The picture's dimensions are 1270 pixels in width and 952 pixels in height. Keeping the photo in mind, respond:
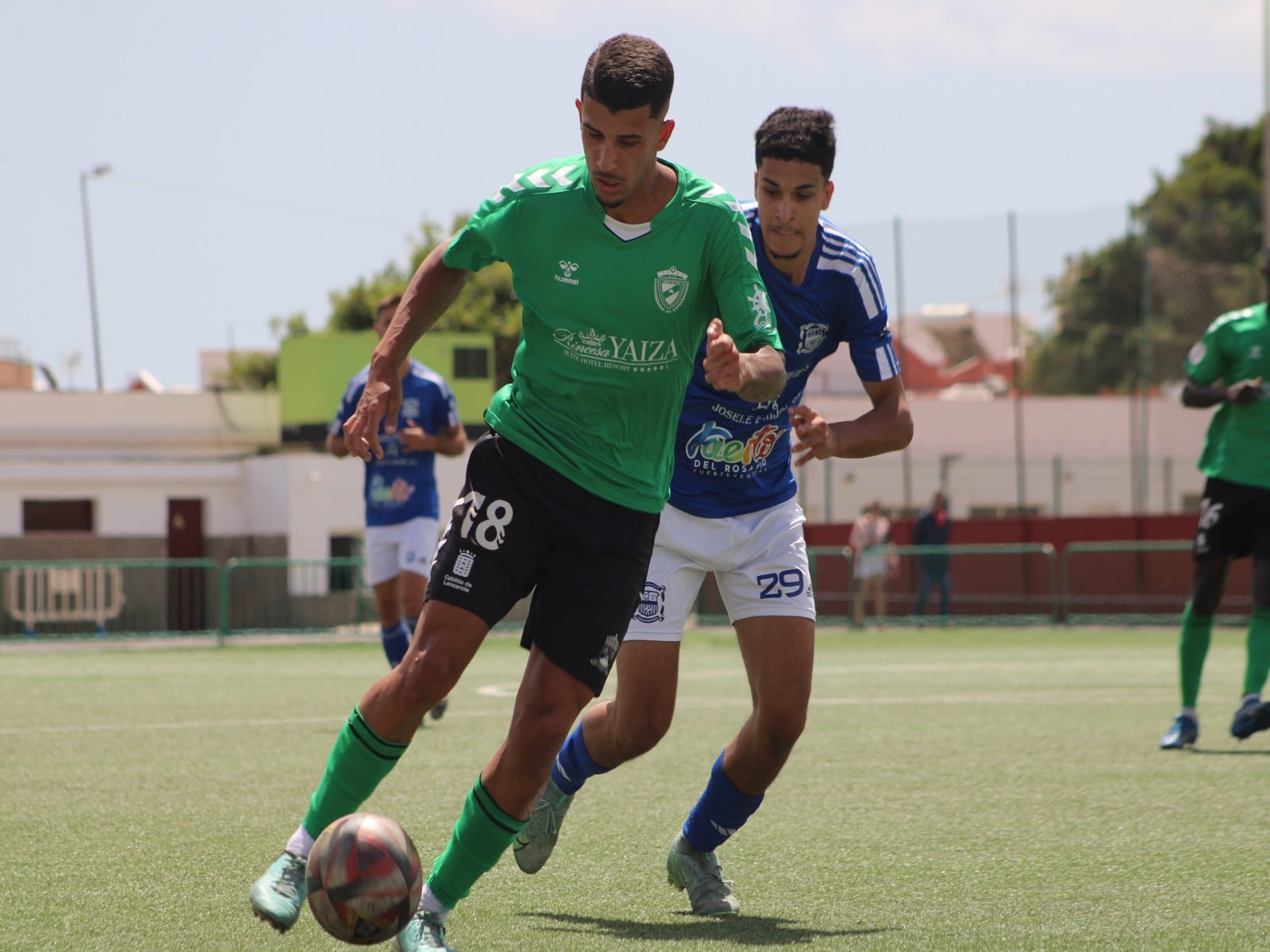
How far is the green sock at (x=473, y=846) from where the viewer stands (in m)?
4.34

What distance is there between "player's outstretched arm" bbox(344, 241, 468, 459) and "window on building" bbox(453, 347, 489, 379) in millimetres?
34566

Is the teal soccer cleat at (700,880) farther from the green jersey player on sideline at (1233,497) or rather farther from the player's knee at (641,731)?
the green jersey player on sideline at (1233,497)

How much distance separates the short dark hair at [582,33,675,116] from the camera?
424cm

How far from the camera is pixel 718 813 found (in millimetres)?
5398

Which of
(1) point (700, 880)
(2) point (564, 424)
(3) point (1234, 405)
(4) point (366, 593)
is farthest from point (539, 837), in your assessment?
(4) point (366, 593)

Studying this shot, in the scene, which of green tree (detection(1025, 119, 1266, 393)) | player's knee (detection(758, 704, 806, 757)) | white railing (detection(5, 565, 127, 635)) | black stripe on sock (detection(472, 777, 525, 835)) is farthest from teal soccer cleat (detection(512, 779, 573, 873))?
green tree (detection(1025, 119, 1266, 393))

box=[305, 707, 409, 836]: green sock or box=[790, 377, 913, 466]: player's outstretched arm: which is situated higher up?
box=[790, 377, 913, 466]: player's outstretched arm

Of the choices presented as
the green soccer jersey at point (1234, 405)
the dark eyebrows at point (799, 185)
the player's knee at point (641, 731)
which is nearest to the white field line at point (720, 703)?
the green soccer jersey at point (1234, 405)

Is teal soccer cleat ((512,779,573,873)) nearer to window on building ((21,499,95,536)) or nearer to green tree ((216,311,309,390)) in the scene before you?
window on building ((21,499,95,536))

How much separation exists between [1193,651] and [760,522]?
4804 mm

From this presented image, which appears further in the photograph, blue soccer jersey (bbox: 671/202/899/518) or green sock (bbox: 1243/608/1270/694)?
green sock (bbox: 1243/608/1270/694)

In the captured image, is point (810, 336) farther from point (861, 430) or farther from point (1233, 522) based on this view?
point (1233, 522)

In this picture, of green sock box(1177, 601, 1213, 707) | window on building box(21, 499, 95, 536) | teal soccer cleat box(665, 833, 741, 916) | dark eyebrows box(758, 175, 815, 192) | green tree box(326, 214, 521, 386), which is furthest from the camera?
green tree box(326, 214, 521, 386)

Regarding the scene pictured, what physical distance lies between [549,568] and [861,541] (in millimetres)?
24724
